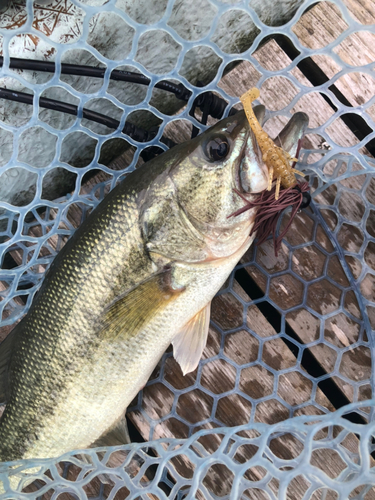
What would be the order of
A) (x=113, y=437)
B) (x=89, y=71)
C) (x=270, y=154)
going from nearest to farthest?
(x=270, y=154) < (x=89, y=71) < (x=113, y=437)

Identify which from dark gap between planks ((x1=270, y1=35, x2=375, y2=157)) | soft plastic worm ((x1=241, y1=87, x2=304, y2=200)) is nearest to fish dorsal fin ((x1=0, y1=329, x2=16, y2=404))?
soft plastic worm ((x1=241, y1=87, x2=304, y2=200))

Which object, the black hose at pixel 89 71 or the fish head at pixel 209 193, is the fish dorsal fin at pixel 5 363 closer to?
the fish head at pixel 209 193

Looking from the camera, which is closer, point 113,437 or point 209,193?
point 209,193

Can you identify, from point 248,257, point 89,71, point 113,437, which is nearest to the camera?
point 89,71

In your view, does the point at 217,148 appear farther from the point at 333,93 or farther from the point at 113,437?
the point at 113,437

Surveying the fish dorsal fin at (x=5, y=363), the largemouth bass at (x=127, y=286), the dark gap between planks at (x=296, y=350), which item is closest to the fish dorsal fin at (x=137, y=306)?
the largemouth bass at (x=127, y=286)

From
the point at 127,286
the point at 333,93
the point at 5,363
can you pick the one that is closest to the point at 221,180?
the point at 127,286
